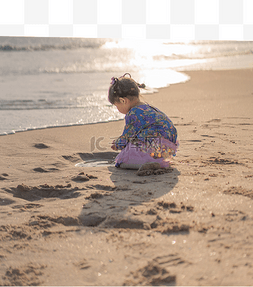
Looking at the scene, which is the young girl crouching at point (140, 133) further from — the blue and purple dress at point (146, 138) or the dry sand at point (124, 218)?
the dry sand at point (124, 218)

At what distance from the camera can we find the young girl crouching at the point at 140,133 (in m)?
3.03

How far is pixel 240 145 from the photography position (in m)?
3.67

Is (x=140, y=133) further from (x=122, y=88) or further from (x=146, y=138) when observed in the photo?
(x=122, y=88)

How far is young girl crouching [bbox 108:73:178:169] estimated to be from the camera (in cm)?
303

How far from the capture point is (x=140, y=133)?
10.0 feet

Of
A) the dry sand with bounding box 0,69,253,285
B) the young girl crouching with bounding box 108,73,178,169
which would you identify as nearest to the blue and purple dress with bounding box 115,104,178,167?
the young girl crouching with bounding box 108,73,178,169

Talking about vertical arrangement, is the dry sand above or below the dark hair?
below

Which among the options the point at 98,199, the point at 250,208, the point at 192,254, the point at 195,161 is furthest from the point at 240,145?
the point at 192,254

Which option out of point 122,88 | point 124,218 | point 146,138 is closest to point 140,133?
point 146,138

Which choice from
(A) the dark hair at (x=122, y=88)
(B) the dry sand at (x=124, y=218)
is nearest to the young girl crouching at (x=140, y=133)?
(A) the dark hair at (x=122, y=88)

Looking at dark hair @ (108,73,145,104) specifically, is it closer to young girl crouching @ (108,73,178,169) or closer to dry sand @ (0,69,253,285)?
young girl crouching @ (108,73,178,169)

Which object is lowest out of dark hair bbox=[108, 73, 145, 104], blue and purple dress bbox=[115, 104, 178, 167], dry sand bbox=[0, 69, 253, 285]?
dry sand bbox=[0, 69, 253, 285]

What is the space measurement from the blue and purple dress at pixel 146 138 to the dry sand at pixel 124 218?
0.14 meters

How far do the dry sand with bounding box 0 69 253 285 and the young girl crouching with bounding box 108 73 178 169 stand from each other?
136mm
